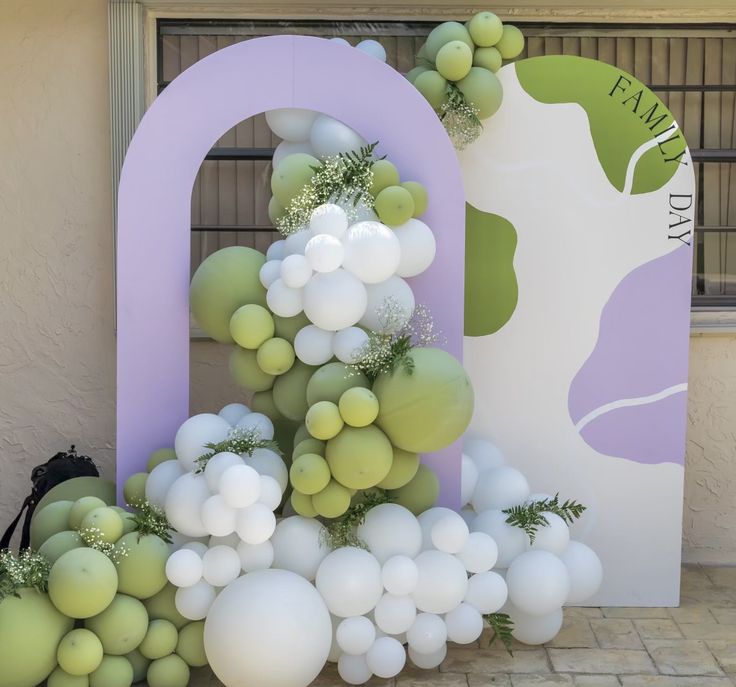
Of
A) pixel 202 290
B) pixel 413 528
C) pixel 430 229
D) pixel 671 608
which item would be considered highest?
pixel 430 229

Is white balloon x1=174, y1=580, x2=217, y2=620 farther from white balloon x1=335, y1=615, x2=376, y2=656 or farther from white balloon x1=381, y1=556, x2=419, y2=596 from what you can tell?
white balloon x1=381, y1=556, x2=419, y2=596

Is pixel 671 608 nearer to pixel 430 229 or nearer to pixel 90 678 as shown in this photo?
pixel 430 229

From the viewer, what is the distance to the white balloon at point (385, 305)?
3506 millimetres

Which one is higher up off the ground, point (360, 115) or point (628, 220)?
point (360, 115)

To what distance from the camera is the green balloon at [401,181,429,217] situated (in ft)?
11.9

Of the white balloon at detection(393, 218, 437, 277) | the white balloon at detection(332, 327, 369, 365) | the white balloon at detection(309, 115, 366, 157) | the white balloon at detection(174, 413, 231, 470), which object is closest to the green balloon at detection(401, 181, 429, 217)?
the white balloon at detection(393, 218, 437, 277)

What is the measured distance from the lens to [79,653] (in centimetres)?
315

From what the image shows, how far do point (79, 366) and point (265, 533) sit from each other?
6.16 feet

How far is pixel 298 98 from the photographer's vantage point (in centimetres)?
378

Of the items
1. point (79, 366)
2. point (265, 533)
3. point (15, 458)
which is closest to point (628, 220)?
point (265, 533)

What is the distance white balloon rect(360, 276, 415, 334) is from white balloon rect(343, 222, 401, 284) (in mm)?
98

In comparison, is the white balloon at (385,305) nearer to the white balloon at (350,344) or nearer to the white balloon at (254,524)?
the white balloon at (350,344)

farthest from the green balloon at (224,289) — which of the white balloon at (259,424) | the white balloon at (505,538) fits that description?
the white balloon at (505,538)

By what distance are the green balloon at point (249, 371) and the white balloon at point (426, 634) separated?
40.1 inches
